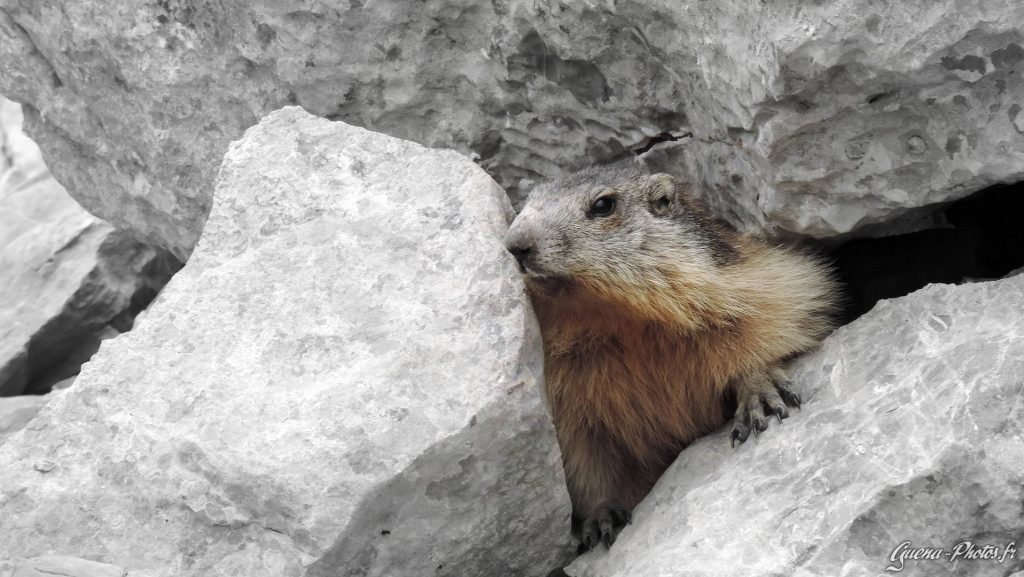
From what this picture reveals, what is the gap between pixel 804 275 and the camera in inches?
173

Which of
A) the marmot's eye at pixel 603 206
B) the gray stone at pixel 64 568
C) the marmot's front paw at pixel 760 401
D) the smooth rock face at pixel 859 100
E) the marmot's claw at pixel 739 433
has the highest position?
the smooth rock face at pixel 859 100

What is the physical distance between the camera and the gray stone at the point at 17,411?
5027mm

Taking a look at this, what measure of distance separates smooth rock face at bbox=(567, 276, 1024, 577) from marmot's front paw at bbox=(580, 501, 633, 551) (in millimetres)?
182

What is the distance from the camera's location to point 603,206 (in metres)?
4.37

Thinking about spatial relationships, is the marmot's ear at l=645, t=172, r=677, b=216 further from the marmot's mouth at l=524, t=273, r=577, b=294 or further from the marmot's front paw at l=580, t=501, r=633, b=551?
the marmot's front paw at l=580, t=501, r=633, b=551

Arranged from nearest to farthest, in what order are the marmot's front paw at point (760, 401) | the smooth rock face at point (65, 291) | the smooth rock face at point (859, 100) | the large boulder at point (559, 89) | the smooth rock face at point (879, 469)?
1. the smooth rock face at point (879, 469)
2. the smooth rock face at point (859, 100)
3. the large boulder at point (559, 89)
4. the marmot's front paw at point (760, 401)
5. the smooth rock face at point (65, 291)

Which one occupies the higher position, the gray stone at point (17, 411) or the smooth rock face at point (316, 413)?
the smooth rock face at point (316, 413)

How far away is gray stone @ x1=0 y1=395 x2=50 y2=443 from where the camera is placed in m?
5.03

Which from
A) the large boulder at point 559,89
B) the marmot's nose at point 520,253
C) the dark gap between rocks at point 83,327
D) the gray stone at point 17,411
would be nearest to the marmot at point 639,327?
the marmot's nose at point 520,253

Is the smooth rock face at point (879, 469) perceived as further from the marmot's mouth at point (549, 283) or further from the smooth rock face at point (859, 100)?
the marmot's mouth at point (549, 283)

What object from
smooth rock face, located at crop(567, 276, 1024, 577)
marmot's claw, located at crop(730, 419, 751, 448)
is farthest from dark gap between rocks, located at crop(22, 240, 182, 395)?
marmot's claw, located at crop(730, 419, 751, 448)

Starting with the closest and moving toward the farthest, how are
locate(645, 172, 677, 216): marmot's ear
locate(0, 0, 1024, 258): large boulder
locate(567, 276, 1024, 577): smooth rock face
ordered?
locate(567, 276, 1024, 577): smooth rock face → locate(0, 0, 1024, 258): large boulder → locate(645, 172, 677, 216): marmot's ear

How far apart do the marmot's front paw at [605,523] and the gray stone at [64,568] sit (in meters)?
1.75

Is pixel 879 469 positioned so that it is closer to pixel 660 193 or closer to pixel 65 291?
pixel 660 193
